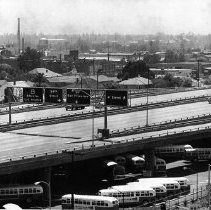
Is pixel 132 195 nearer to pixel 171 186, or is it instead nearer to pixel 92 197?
pixel 92 197

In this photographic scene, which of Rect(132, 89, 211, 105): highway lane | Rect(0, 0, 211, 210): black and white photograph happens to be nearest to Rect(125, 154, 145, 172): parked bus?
Rect(0, 0, 211, 210): black and white photograph

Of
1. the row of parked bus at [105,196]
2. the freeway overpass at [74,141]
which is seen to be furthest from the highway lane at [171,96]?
the row of parked bus at [105,196]

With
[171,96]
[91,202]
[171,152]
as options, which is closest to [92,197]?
[91,202]

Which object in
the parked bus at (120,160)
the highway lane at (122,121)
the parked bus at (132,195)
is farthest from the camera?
the highway lane at (122,121)

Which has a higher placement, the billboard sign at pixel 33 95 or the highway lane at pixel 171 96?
the billboard sign at pixel 33 95

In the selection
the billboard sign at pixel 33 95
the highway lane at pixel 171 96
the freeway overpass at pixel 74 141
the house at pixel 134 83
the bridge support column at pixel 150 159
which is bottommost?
the house at pixel 134 83

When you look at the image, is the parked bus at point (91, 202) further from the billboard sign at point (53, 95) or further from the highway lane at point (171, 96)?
the highway lane at point (171, 96)

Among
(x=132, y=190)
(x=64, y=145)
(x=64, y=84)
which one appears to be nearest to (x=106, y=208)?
(x=132, y=190)
